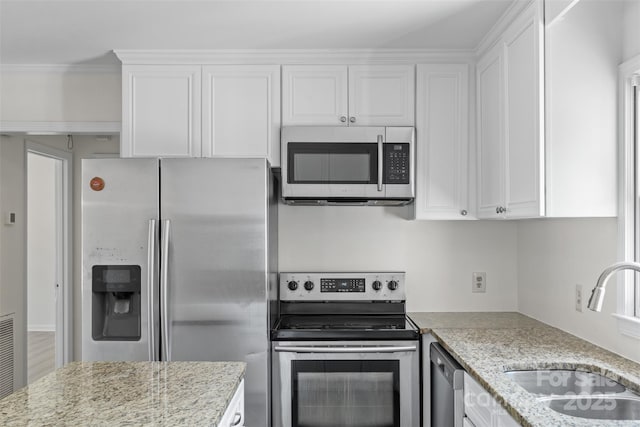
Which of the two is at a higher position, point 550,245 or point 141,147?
point 141,147

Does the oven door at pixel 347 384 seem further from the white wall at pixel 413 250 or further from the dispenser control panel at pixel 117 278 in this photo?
the dispenser control panel at pixel 117 278

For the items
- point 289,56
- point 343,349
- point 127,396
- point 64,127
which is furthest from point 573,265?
point 64,127

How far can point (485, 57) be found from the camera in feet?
8.50

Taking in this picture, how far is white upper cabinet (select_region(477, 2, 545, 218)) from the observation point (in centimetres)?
196

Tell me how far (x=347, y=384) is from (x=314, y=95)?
1551 millimetres

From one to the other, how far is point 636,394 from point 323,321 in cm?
159

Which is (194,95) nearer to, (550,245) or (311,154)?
(311,154)

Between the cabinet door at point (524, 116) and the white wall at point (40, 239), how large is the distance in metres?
5.56

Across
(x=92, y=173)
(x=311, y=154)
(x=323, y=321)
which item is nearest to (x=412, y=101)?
(x=311, y=154)

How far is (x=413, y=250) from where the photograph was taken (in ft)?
10.1

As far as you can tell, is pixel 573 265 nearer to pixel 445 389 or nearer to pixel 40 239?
pixel 445 389

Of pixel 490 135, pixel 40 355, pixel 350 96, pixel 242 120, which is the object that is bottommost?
pixel 40 355

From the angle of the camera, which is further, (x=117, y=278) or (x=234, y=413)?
(x=117, y=278)

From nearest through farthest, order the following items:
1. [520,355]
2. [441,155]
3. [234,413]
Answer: [234,413], [520,355], [441,155]
